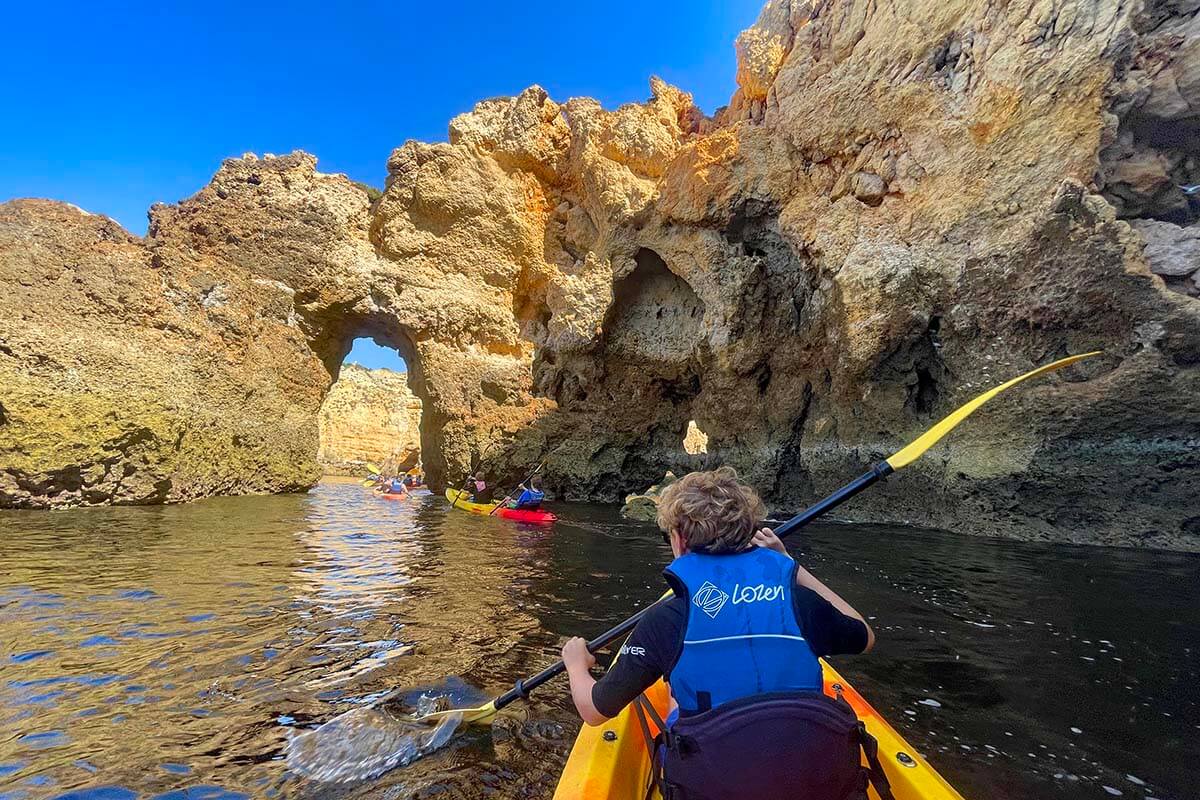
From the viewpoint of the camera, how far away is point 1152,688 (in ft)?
11.4

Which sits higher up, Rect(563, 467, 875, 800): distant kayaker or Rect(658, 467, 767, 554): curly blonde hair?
Rect(658, 467, 767, 554): curly blonde hair

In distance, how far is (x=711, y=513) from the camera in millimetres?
1855

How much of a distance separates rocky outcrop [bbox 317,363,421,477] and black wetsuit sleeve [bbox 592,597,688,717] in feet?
134

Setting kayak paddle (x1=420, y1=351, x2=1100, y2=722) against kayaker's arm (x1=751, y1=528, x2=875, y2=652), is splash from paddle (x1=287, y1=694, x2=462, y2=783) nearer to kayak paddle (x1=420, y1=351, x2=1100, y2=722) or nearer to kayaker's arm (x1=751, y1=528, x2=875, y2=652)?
kayak paddle (x1=420, y1=351, x2=1100, y2=722)

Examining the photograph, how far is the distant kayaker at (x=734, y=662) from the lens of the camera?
4.70ft

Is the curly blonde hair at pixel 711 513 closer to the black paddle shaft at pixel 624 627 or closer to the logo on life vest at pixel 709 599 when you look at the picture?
the logo on life vest at pixel 709 599

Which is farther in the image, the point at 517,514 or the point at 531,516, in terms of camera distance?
the point at 517,514

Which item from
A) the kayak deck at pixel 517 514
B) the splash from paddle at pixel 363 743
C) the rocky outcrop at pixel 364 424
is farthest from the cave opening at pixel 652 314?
the rocky outcrop at pixel 364 424

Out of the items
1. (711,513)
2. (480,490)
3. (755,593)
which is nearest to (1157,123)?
(711,513)

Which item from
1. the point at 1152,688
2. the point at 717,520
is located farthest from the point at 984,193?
the point at 717,520

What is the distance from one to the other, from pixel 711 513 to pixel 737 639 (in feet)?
1.30

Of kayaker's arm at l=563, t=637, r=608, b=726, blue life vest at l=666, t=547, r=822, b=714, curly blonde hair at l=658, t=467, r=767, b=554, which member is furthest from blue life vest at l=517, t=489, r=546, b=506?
blue life vest at l=666, t=547, r=822, b=714

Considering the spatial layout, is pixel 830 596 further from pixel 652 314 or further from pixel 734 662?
pixel 652 314

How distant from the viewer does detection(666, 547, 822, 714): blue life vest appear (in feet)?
5.25
